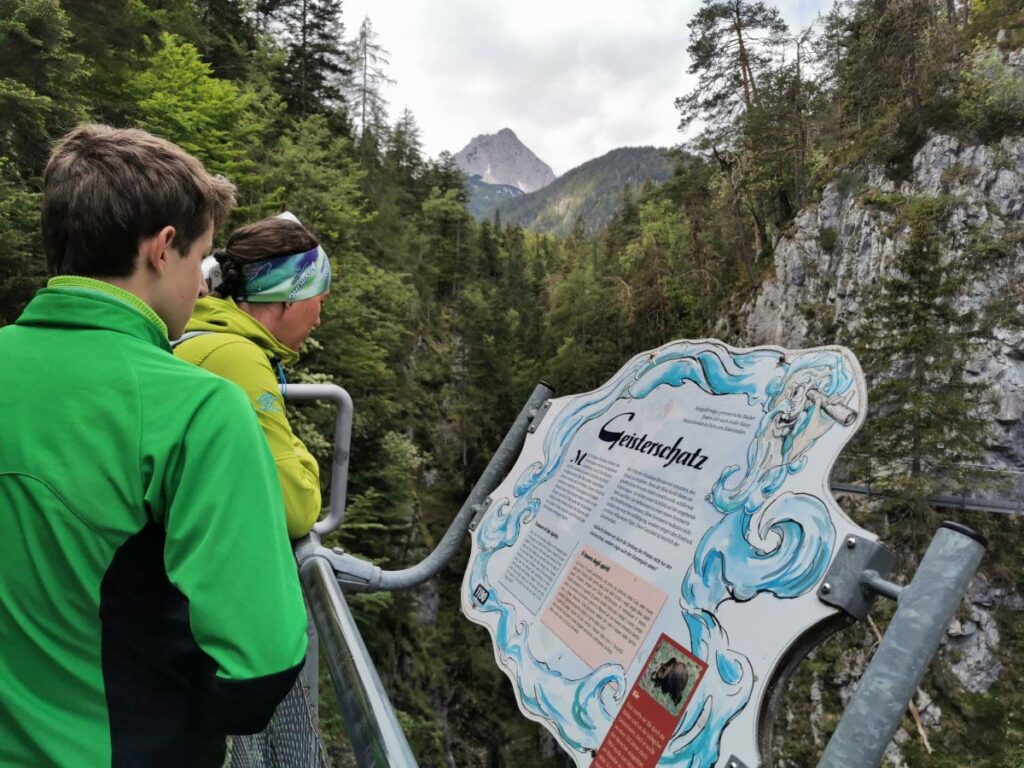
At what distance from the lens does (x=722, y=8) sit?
18234mm

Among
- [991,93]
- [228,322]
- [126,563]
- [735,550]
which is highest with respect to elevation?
[991,93]

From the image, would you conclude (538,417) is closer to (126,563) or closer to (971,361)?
(126,563)

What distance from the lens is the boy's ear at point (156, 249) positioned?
1072 millimetres

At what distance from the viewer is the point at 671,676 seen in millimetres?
1307

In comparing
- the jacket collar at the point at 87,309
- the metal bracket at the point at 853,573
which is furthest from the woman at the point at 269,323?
the metal bracket at the point at 853,573

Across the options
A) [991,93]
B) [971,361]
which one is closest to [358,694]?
[971,361]

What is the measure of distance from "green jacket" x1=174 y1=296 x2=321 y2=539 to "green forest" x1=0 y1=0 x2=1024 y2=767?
274 inches

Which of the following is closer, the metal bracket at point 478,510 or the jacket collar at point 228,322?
the jacket collar at point 228,322

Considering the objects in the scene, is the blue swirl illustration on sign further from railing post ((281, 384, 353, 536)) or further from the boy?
the boy

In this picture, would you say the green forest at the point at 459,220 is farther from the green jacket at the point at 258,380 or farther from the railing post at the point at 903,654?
the railing post at the point at 903,654

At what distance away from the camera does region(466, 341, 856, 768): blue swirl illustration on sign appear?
1.20m

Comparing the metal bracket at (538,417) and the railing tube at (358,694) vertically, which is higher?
the metal bracket at (538,417)

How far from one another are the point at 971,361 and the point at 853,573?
686 inches

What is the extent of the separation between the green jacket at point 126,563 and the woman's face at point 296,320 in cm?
123
